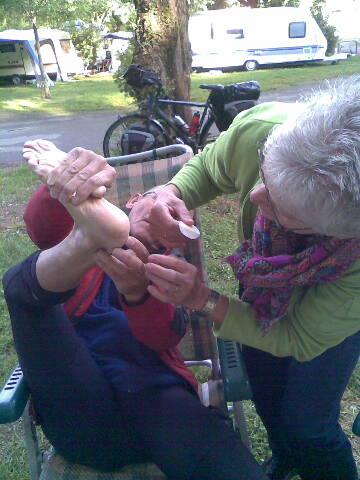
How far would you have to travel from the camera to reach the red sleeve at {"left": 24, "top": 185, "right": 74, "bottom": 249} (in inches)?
56.1

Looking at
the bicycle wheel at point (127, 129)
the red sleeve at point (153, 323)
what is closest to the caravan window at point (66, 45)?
the bicycle wheel at point (127, 129)

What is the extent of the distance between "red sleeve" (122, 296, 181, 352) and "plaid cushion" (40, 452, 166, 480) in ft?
1.12

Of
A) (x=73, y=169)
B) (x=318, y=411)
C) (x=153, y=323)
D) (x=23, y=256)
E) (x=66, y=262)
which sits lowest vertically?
(x=23, y=256)

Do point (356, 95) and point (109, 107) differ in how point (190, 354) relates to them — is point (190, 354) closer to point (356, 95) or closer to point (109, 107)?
point (356, 95)

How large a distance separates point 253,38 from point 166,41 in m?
15.5

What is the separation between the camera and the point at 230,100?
5.64 metres

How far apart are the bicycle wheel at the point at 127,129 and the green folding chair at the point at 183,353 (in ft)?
10.2

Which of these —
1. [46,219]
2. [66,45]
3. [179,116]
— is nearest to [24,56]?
[66,45]

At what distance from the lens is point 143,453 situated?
1.53 m

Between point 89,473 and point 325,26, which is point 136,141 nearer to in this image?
point 89,473

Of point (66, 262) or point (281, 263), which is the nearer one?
point (66, 262)

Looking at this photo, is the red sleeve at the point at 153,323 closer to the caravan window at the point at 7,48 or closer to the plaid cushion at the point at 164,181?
the plaid cushion at the point at 164,181

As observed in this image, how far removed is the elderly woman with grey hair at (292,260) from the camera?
108cm

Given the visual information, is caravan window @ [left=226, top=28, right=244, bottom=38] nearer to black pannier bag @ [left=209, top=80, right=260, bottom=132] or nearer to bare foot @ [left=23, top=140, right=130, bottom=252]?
black pannier bag @ [left=209, top=80, right=260, bottom=132]
